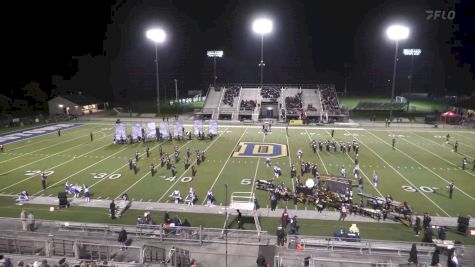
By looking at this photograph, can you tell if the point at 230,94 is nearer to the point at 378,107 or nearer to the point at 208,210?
the point at 378,107

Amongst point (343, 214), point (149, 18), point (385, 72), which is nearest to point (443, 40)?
point (385, 72)

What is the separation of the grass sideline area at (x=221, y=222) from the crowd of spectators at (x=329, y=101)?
36.4 meters

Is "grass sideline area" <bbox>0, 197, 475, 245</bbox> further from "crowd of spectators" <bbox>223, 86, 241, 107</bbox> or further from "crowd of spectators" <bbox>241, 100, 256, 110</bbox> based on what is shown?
"crowd of spectators" <bbox>223, 86, 241, 107</bbox>

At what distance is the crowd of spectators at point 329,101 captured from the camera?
5146 cm

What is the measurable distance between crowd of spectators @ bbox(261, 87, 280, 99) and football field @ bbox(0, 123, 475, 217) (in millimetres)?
18203

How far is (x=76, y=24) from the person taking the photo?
211ft

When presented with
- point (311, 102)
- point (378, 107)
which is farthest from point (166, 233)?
point (378, 107)

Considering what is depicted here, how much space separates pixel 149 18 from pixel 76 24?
16139 mm

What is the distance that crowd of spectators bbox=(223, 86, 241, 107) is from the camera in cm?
5558

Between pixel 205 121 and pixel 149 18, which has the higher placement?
pixel 149 18

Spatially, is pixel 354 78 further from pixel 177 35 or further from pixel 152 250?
pixel 152 250

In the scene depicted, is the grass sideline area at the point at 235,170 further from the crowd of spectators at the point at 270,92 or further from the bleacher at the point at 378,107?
the bleacher at the point at 378,107
